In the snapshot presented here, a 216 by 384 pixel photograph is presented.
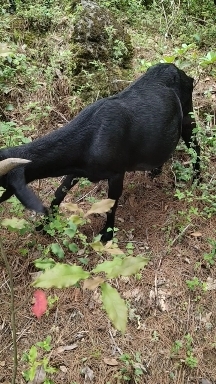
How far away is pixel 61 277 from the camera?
161 centimetres

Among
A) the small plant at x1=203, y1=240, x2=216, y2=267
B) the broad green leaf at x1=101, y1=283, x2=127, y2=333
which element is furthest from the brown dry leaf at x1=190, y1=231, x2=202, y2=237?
the broad green leaf at x1=101, y1=283, x2=127, y2=333

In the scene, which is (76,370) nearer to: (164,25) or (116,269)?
(116,269)

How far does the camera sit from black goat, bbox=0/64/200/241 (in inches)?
159

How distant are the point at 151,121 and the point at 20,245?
1900mm

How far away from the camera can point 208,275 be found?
4.21 metres

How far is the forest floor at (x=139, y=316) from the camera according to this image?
3.43 meters

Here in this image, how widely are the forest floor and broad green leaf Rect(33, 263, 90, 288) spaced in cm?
203

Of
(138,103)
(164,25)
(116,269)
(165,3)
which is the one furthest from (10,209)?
(165,3)

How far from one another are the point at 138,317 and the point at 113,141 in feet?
5.56

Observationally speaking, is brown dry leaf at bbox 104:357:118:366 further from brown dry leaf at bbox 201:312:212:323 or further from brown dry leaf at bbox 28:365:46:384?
brown dry leaf at bbox 201:312:212:323

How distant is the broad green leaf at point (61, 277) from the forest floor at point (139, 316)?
203 cm

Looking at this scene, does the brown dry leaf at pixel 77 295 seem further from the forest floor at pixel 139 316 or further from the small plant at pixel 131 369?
the small plant at pixel 131 369

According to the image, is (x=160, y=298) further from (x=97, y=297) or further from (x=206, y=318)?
(x=97, y=297)

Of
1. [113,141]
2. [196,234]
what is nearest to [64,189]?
[113,141]
